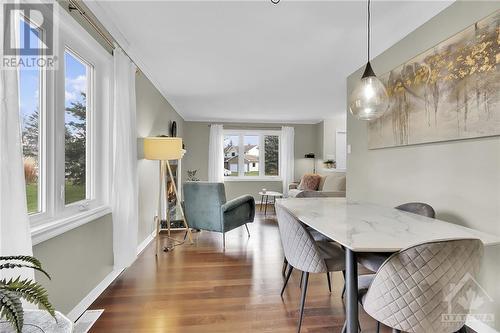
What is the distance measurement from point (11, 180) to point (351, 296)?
5.49 ft

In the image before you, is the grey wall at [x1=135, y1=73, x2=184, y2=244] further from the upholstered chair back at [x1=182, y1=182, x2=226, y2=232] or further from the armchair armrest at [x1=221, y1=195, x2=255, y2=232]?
the armchair armrest at [x1=221, y1=195, x2=255, y2=232]

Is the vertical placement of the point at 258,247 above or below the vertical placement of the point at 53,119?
below

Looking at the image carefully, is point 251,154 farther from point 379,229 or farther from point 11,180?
point 11,180

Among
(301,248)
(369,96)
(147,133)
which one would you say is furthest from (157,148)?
(369,96)

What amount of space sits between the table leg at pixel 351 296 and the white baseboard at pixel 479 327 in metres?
1.10

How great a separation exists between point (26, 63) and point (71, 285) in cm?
144

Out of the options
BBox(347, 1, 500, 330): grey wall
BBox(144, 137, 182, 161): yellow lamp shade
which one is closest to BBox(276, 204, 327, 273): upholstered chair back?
BBox(347, 1, 500, 330): grey wall

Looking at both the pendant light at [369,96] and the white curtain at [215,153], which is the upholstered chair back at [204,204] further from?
the white curtain at [215,153]

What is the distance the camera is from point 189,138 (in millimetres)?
7125

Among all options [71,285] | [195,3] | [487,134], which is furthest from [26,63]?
[487,134]

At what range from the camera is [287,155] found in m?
7.20

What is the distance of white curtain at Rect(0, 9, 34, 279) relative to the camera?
1.13 meters

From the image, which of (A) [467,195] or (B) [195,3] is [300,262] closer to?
(A) [467,195]

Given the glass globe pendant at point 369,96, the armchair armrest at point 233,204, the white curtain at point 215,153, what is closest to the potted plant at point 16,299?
the glass globe pendant at point 369,96
